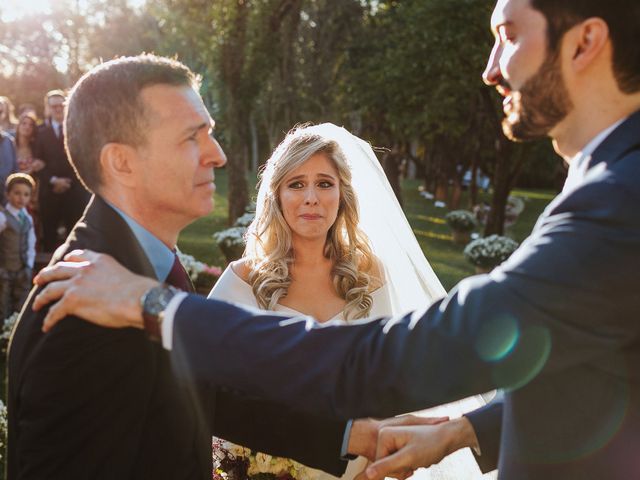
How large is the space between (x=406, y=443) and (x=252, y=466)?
3.32 feet

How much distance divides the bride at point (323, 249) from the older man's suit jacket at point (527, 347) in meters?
2.33

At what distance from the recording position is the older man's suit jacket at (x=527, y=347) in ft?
5.70

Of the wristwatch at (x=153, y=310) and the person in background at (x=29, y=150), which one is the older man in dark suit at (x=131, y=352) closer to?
the wristwatch at (x=153, y=310)

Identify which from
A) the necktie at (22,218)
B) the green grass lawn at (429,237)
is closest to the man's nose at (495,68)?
the green grass lawn at (429,237)

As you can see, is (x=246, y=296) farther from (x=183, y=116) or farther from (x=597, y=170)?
(x=597, y=170)

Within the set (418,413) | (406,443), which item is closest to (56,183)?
(418,413)

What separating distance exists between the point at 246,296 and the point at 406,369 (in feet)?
8.29

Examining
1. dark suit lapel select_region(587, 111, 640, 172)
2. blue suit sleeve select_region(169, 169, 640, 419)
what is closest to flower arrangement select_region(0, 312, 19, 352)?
blue suit sleeve select_region(169, 169, 640, 419)

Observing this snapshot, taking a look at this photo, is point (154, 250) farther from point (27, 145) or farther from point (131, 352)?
point (27, 145)

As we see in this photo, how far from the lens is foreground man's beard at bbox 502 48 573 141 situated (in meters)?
2.00

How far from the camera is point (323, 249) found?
4.62m

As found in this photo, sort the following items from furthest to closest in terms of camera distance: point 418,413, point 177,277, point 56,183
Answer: point 56,183 < point 418,413 < point 177,277

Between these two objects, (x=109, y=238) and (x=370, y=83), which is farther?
(x=370, y=83)

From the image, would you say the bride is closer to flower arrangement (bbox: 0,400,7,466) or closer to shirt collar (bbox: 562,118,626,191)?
flower arrangement (bbox: 0,400,7,466)
